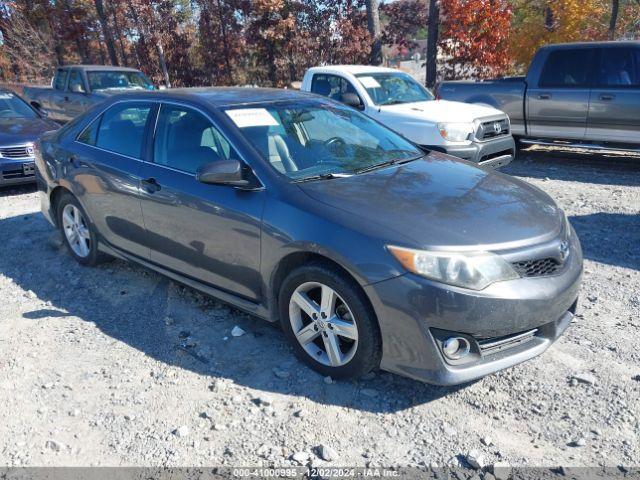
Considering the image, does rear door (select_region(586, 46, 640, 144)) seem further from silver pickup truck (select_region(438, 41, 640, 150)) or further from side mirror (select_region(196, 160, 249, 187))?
side mirror (select_region(196, 160, 249, 187))

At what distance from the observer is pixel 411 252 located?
2.87 m

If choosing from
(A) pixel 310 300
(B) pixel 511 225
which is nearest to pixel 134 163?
(A) pixel 310 300

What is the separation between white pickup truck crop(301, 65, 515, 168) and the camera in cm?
753

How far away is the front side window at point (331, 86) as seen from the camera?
346 inches

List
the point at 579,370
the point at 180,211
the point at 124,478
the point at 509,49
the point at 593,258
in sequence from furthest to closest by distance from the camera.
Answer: the point at 509,49, the point at 593,258, the point at 180,211, the point at 579,370, the point at 124,478

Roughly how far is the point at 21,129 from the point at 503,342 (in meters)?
8.20

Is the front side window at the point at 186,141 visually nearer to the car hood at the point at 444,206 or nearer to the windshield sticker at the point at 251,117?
the windshield sticker at the point at 251,117

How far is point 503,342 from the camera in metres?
3.00

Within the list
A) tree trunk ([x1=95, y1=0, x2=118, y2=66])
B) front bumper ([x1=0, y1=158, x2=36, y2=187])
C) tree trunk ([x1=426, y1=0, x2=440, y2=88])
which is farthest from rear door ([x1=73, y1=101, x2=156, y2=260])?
tree trunk ([x1=95, y1=0, x2=118, y2=66])

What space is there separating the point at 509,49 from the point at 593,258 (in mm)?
9903

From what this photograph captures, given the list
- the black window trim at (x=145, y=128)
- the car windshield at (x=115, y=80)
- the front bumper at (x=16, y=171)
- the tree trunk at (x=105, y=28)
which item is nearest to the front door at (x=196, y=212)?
the black window trim at (x=145, y=128)

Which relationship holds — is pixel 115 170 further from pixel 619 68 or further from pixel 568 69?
pixel 619 68

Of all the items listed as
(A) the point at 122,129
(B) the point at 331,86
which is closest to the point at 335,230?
(A) the point at 122,129

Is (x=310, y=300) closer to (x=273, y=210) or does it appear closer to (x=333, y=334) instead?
(x=333, y=334)
